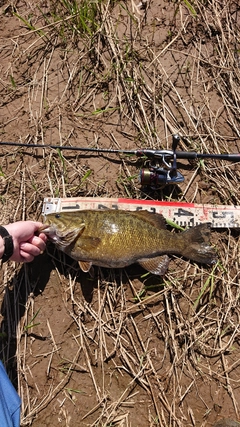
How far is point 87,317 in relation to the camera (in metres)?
3.92

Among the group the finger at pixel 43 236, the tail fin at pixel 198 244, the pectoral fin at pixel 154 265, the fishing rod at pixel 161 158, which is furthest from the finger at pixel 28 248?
the tail fin at pixel 198 244

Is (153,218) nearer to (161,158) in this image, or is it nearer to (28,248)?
(161,158)

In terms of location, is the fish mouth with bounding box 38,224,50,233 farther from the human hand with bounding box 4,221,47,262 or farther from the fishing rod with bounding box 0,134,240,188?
the fishing rod with bounding box 0,134,240,188

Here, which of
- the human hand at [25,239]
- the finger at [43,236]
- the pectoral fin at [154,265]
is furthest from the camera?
the pectoral fin at [154,265]

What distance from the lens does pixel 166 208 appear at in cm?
400

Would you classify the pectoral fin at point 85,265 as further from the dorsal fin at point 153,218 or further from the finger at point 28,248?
the dorsal fin at point 153,218

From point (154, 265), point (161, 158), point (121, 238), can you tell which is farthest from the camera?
point (161, 158)

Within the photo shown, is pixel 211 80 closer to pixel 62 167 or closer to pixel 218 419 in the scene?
pixel 62 167

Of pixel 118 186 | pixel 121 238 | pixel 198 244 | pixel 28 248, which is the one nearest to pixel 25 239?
pixel 28 248

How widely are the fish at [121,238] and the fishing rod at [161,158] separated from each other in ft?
1.20

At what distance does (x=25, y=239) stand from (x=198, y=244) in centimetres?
175

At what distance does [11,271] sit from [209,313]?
2.19m

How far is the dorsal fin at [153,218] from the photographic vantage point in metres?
3.79

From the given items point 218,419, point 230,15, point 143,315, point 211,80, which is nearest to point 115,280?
point 143,315
